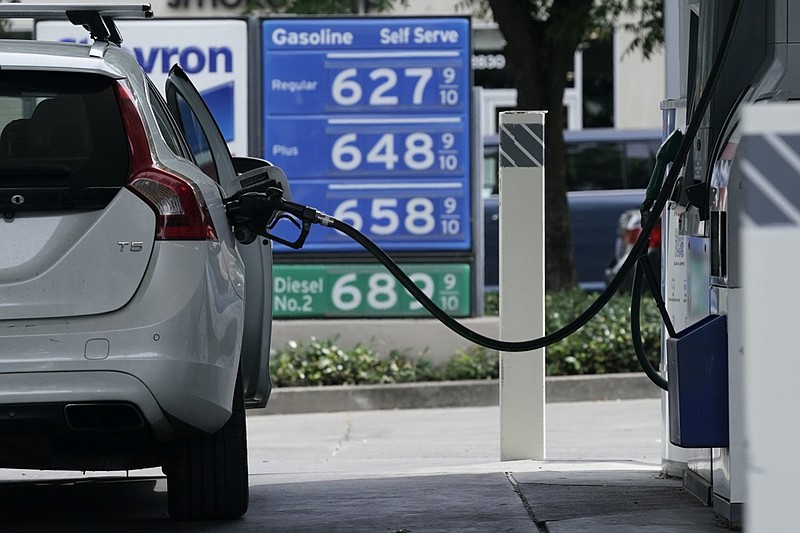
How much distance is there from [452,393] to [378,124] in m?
2.25

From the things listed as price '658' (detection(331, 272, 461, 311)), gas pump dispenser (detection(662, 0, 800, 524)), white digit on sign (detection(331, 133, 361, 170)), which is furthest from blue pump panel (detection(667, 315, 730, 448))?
white digit on sign (detection(331, 133, 361, 170))

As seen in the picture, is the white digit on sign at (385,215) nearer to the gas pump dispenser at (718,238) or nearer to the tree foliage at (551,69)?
the tree foliage at (551,69)

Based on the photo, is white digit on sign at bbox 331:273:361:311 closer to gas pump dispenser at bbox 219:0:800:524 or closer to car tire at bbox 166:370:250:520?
gas pump dispenser at bbox 219:0:800:524

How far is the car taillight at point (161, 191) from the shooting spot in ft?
15.2

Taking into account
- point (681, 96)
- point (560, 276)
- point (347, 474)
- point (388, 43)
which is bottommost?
point (347, 474)

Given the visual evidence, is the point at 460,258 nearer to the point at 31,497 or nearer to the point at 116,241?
the point at 31,497

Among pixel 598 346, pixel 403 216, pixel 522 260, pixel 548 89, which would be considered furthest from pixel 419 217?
pixel 522 260

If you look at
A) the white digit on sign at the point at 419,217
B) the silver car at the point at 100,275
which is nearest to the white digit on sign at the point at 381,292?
the white digit on sign at the point at 419,217

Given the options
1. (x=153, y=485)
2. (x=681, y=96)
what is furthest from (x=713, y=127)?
(x=153, y=485)

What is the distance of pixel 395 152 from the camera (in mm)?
11562

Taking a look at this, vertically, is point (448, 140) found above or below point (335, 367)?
above

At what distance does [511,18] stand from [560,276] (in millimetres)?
2385

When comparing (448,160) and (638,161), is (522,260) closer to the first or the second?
(448,160)

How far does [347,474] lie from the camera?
6.99 m
